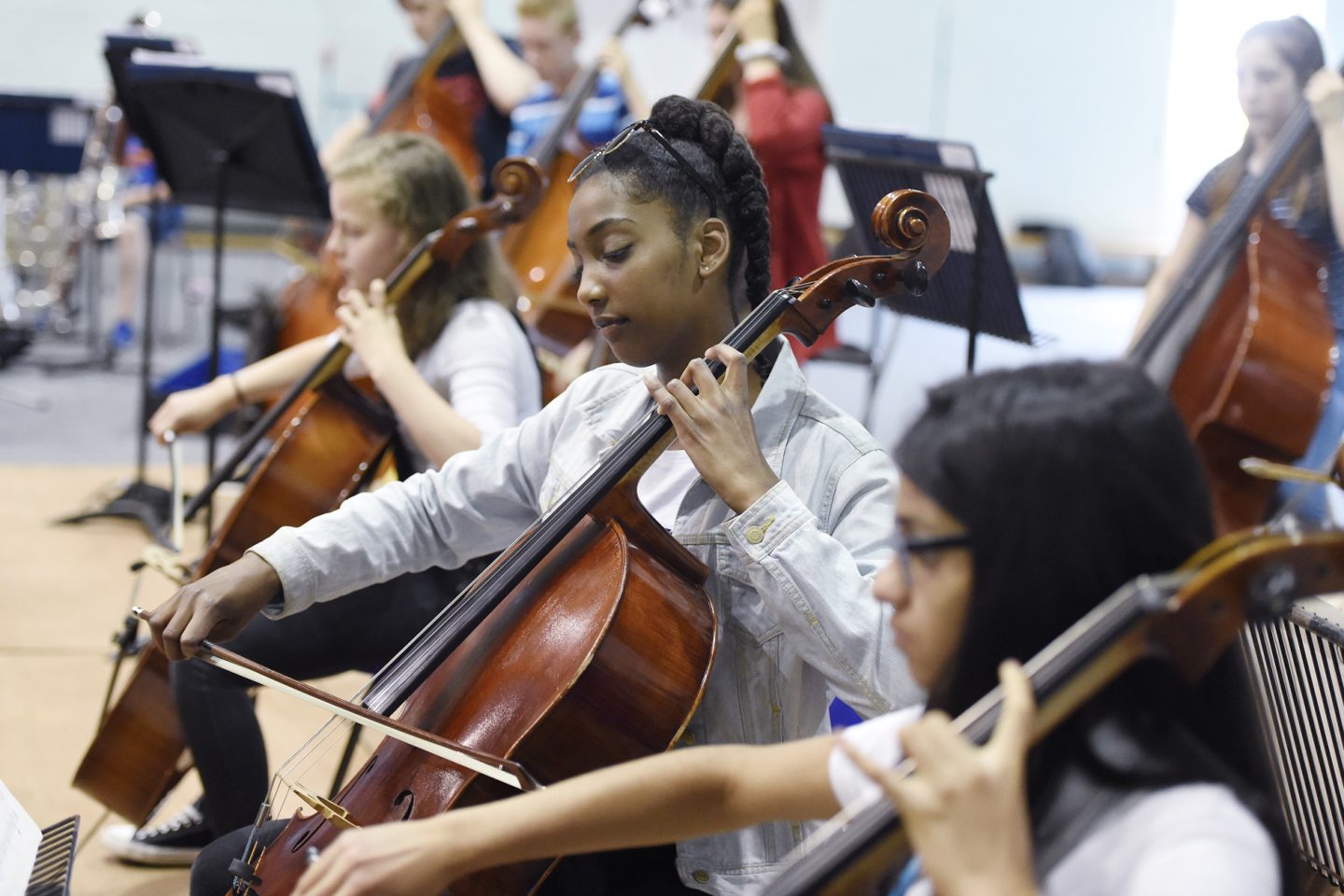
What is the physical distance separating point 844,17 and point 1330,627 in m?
6.43

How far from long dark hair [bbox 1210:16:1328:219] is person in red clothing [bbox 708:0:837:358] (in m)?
0.99

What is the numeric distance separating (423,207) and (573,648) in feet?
4.12

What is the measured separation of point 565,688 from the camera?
4.01ft

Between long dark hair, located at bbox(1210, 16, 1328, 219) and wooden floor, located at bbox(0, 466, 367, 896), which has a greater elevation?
long dark hair, located at bbox(1210, 16, 1328, 219)

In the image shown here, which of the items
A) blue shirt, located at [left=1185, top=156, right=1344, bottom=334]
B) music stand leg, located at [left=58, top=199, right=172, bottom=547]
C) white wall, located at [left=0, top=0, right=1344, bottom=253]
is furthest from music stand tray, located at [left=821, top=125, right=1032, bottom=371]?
white wall, located at [left=0, top=0, right=1344, bottom=253]

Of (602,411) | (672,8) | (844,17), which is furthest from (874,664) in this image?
(844,17)

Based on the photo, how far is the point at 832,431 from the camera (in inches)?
55.6

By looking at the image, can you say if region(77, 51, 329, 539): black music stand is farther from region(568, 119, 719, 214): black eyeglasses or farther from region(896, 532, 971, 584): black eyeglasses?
region(896, 532, 971, 584): black eyeglasses

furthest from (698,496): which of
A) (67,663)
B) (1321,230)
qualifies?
(67,663)

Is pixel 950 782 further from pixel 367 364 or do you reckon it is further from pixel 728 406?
pixel 367 364

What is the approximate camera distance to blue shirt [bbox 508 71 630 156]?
12.3 ft

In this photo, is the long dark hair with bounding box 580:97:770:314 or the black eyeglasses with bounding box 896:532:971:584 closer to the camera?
the black eyeglasses with bounding box 896:532:971:584

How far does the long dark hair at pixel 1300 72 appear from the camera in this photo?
2467 mm

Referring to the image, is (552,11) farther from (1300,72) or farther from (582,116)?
(1300,72)
